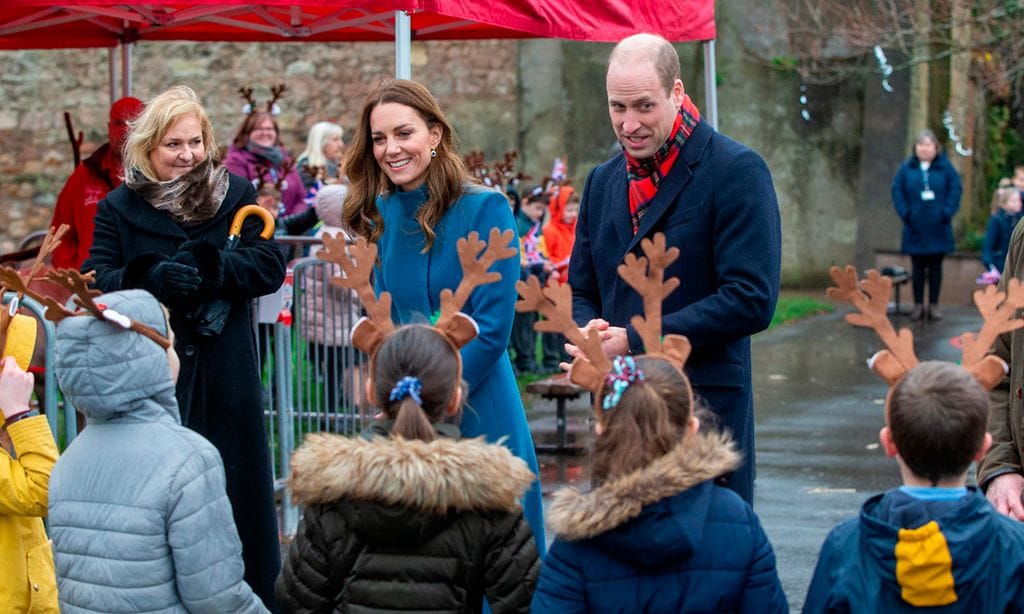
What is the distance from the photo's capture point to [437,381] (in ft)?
10.6

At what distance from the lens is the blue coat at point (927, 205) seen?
49.6ft

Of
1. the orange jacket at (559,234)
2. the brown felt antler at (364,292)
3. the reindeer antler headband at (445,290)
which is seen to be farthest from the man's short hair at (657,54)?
the orange jacket at (559,234)

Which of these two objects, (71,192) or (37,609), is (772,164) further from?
(37,609)

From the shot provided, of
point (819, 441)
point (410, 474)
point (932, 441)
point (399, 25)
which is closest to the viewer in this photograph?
point (932, 441)

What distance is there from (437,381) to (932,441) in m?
1.10

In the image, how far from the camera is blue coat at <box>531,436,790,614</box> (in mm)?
2877

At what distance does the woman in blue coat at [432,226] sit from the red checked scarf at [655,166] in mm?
390

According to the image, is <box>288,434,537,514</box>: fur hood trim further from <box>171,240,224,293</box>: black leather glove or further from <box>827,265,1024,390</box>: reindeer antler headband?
<box>171,240,224,293</box>: black leather glove

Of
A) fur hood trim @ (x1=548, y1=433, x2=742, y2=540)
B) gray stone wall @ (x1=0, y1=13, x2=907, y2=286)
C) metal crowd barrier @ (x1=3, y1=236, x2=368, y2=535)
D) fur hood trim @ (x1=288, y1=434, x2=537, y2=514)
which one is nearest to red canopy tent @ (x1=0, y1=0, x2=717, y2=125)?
metal crowd barrier @ (x1=3, y1=236, x2=368, y2=535)

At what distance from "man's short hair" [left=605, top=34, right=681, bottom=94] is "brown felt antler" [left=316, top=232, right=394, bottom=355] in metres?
0.87

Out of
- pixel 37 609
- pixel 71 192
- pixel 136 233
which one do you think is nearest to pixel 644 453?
pixel 37 609

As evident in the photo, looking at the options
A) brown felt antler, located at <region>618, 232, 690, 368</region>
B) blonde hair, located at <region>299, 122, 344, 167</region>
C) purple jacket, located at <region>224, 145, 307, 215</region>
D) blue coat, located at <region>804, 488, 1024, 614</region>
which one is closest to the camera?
blue coat, located at <region>804, 488, 1024, 614</region>

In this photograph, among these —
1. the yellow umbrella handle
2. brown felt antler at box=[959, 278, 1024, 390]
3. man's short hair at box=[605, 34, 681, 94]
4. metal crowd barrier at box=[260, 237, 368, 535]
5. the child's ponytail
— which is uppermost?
man's short hair at box=[605, 34, 681, 94]

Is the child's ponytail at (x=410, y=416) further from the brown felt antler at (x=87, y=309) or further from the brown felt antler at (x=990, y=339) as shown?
the brown felt antler at (x=990, y=339)
